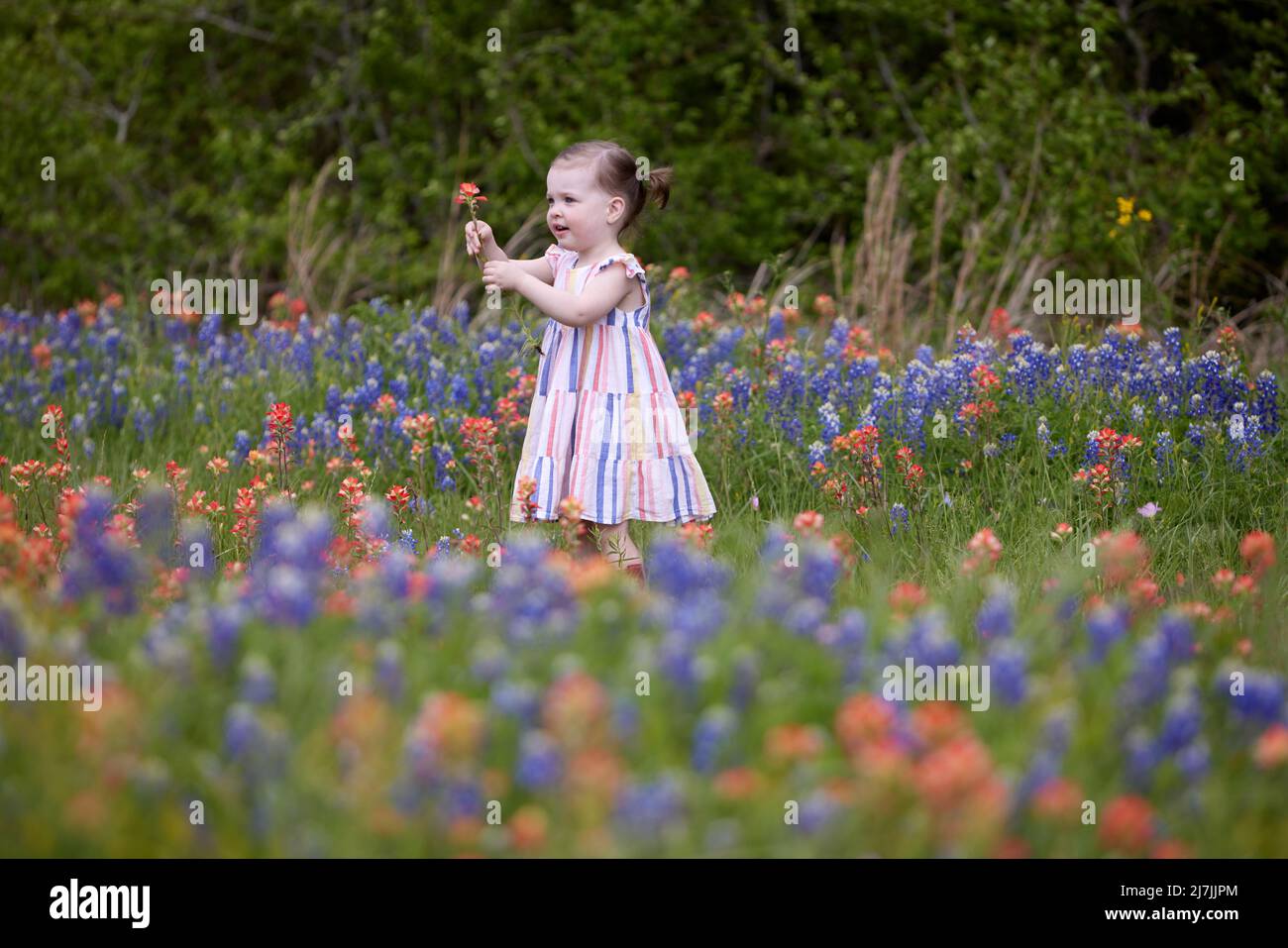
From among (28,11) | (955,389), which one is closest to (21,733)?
(955,389)

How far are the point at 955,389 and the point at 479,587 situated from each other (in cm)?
239

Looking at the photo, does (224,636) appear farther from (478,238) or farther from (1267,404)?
(1267,404)

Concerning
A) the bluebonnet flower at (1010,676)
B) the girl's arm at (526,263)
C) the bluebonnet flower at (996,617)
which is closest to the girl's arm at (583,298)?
the girl's arm at (526,263)

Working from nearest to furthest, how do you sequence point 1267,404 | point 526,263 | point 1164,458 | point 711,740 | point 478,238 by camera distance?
point 711,740, point 478,238, point 526,263, point 1164,458, point 1267,404

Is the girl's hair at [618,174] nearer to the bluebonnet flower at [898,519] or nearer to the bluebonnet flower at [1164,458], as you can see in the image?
the bluebonnet flower at [898,519]

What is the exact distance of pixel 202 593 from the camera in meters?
3.15

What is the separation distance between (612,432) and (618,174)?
0.85 metres

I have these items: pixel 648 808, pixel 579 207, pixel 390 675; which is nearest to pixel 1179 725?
pixel 648 808

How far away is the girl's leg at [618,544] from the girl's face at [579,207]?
3.07 ft

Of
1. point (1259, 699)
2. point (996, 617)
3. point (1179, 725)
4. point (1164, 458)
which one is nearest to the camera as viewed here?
point (1179, 725)

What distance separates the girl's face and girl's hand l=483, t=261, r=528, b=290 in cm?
30

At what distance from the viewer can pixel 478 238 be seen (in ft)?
15.2

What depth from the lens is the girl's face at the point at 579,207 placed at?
467 centimetres

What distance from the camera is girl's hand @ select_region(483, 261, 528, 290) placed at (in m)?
4.44
